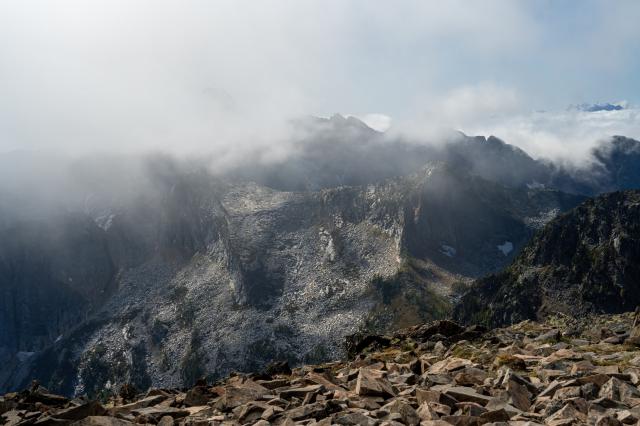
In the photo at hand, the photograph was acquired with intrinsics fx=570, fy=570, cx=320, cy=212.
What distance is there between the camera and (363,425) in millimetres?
21000

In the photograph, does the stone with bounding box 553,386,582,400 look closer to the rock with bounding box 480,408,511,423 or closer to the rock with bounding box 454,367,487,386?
the rock with bounding box 480,408,511,423

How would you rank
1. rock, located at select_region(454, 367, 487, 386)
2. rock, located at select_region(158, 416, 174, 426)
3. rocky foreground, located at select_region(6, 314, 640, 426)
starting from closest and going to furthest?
rocky foreground, located at select_region(6, 314, 640, 426), rock, located at select_region(158, 416, 174, 426), rock, located at select_region(454, 367, 487, 386)

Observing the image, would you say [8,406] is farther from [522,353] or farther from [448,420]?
[522,353]

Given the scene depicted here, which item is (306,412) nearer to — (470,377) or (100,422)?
(100,422)

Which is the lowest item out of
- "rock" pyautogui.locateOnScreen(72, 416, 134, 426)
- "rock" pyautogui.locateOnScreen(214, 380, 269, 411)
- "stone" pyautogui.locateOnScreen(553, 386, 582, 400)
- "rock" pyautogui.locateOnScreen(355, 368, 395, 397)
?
"rock" pyautogui.locateOnScreen(214, 380, 269, 411)

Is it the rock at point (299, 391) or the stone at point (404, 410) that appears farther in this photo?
the rock at point (299, 391)

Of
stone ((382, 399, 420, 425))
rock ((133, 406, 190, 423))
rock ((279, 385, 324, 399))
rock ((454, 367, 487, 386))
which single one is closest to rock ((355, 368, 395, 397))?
rock ((279, 385, 324, 399))

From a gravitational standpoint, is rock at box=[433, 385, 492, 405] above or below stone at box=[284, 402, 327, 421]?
above

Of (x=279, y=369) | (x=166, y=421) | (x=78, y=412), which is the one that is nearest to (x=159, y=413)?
(x=166, y=421)

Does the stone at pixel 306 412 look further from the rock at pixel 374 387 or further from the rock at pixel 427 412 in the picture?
the rock at pixel 427 412

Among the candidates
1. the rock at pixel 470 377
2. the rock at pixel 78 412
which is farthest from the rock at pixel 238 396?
the rock at pixel 470 377

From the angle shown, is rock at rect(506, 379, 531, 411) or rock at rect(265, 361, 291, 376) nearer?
rock at rect(506, 379, 531, 411)

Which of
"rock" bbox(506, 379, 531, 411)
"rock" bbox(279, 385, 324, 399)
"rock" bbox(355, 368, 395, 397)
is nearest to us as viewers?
"rock" bbox(506, 379, 531, 411)

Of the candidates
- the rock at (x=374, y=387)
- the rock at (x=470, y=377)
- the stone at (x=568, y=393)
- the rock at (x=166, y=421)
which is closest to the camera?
the stone at (x=568, y=393)
